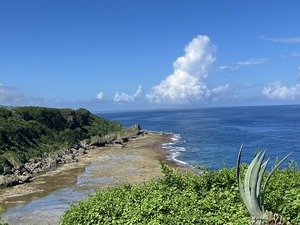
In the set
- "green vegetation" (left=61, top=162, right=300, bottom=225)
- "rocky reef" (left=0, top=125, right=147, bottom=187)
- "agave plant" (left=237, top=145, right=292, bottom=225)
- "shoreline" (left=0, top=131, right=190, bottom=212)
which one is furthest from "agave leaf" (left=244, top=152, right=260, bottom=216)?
"rocky reef" (left=0, top=125, right=147, bottom=187)

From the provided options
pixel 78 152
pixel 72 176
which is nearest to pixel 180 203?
pixel 72 176

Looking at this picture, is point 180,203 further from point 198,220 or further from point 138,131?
point 138,131

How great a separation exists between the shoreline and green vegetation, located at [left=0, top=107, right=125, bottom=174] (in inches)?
362

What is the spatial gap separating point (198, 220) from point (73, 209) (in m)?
5.90

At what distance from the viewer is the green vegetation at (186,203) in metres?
9.88

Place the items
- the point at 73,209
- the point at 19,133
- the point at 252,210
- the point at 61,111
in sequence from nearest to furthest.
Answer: the point at 252,210
the point at 73,209
the point at 19,133
the point at 61,111

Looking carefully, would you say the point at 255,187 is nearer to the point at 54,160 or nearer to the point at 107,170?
the point at 107,170

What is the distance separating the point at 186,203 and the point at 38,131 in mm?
86432

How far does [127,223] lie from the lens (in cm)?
1029

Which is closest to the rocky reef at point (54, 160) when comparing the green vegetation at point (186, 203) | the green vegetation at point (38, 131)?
the green vegetation at point (38, 131)

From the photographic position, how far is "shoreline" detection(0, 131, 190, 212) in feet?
152

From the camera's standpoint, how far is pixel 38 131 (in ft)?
297

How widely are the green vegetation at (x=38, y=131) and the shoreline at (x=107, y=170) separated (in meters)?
9.21

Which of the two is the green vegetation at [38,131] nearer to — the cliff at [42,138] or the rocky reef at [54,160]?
the cliff at [42,138]
